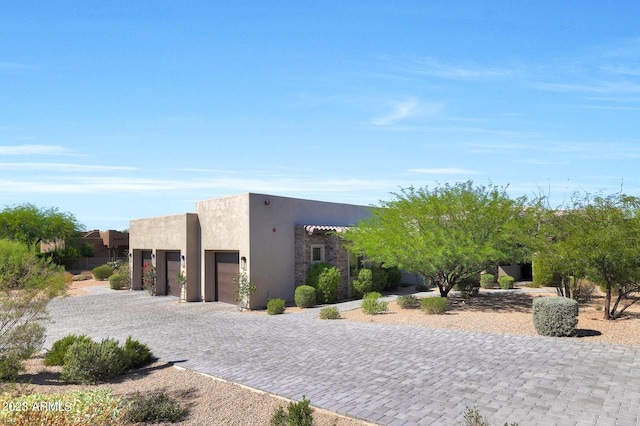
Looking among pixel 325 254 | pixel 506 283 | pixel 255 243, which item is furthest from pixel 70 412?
pixel 506 283

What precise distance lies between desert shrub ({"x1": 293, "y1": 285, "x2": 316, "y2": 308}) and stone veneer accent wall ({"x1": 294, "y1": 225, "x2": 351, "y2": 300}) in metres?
1.97

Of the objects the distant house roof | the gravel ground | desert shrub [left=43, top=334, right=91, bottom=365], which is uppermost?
the distant house roof

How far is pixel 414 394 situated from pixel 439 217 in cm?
1105

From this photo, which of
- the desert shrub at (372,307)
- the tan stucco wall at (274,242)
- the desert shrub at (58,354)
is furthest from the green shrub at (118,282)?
the desert shrub at (58,354)

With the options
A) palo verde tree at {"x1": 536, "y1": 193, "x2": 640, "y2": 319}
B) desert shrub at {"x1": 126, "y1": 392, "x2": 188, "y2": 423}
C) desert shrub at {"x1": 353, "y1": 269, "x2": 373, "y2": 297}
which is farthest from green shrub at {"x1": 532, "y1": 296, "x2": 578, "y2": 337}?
desert shrub at {"x1": 353, "y1": 269, "x2": 373, "y2": 297}

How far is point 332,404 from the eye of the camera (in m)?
7.64

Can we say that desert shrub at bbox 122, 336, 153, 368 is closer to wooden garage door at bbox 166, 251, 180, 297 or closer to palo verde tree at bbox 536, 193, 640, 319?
palo verde tree at bbox 536, 193, 640, 319

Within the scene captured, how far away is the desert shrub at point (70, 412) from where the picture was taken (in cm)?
575

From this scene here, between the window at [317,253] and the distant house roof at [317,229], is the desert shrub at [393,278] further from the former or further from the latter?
the distant house roof at [317,229]

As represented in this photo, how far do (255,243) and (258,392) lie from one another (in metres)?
11.8

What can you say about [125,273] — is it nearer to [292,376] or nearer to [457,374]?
[292,376]

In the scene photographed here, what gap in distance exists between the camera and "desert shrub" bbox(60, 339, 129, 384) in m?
9.34

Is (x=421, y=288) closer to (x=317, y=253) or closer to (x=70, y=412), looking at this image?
(x=317, y=253)

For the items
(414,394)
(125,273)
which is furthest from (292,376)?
(125,273)
